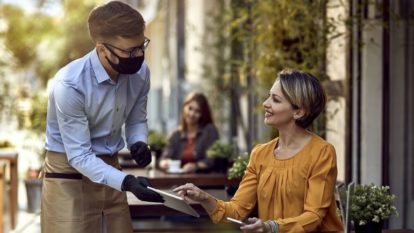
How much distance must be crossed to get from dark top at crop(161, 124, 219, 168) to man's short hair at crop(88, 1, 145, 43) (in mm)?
4465

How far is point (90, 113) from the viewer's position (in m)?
3.84

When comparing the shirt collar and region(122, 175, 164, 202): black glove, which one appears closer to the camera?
region(122, 175, 164, 202): black glove

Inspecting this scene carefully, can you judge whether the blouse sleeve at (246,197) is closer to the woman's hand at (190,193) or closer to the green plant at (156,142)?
the woman's hand at (190,193)

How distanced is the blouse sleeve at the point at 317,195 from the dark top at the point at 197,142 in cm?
465

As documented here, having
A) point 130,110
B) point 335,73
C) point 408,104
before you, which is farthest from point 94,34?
A: point 335,73

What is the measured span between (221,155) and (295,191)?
11.9 feet

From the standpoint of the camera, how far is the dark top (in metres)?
8.43

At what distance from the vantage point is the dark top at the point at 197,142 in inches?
332

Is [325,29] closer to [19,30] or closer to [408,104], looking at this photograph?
[408,104]

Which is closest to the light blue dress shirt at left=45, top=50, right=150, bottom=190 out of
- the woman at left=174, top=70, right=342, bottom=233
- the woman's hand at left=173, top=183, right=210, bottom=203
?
the woman's hand at left=173, top=183, right=210, bottom=203

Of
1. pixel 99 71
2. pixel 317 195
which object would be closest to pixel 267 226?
pixel 317 195

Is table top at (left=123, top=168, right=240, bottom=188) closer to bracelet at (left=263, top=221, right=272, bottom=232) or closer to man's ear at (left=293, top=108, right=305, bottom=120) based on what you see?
man's ear at (left=293, top=108, right=305, bottom=120)

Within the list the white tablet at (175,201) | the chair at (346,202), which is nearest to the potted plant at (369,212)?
the chair at (346,202)

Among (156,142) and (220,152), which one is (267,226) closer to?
(220,152)
